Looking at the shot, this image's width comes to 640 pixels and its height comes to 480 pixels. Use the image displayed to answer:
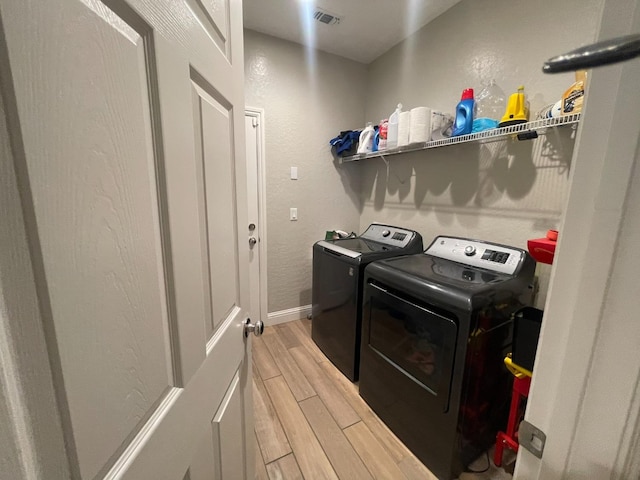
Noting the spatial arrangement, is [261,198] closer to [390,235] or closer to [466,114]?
[390,235]

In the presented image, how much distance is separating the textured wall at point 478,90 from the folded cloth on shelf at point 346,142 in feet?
1.20

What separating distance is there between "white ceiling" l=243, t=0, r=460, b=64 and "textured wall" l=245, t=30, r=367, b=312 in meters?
0.16

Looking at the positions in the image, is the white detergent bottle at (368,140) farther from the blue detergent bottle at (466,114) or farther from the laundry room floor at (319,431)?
Answer: the laundry room floor at (319,431)

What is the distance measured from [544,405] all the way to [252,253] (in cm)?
231

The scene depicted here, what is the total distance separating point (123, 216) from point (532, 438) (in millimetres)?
771

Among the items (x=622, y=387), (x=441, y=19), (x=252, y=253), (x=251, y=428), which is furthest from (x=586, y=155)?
(x=252, y=253)

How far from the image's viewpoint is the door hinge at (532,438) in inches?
17.9

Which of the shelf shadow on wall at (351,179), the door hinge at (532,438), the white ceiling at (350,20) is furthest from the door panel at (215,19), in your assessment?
the shelf shadow on wall at (351,179)

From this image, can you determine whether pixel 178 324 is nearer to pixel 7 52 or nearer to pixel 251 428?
pixel 7 52

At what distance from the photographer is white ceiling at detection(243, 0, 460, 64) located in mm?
1862

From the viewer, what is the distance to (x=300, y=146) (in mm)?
2549

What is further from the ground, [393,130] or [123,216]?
[393,130]

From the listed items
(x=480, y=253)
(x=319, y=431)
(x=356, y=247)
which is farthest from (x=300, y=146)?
(x=319, y=431)

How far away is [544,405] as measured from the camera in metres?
0.44
